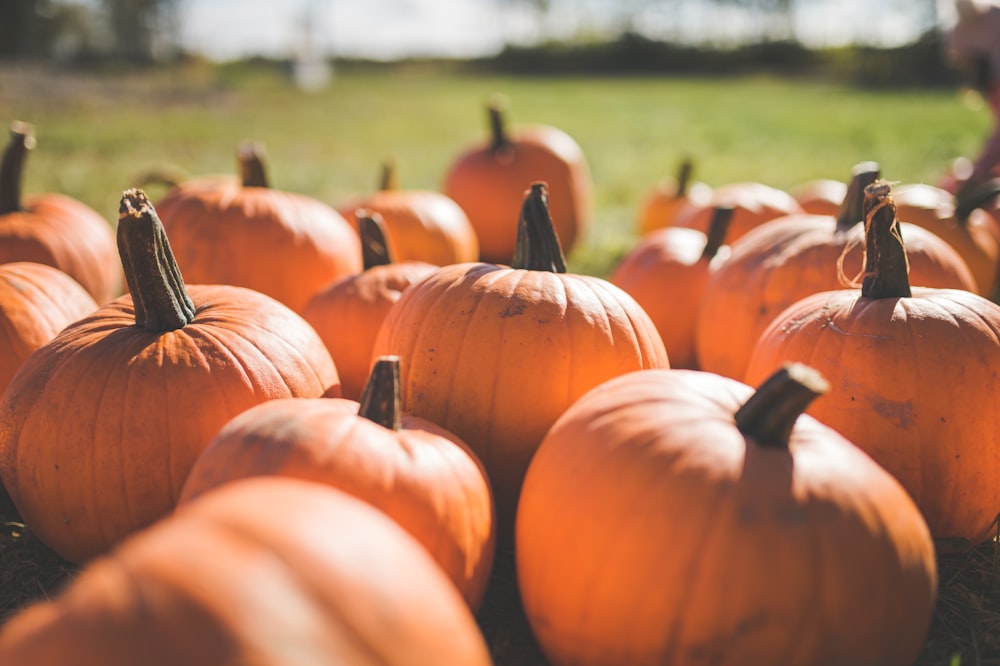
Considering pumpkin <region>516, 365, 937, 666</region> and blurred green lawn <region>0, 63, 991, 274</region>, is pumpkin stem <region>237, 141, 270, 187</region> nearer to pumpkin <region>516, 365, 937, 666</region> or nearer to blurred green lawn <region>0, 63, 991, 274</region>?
blurred green lawn <region>0, 63, 991, 274</region>

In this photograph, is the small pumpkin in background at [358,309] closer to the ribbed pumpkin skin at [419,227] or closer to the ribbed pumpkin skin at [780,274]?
the ribbed pumpkin skin at [419,227]

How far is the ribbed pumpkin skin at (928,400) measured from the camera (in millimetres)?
2371

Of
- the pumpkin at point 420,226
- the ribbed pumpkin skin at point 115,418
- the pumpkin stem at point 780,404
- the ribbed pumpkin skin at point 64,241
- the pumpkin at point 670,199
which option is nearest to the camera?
the pumpkin stem at point 780,404

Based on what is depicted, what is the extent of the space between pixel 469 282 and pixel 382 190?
8.71 feet

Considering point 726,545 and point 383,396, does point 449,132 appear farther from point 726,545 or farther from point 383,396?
point 726,545

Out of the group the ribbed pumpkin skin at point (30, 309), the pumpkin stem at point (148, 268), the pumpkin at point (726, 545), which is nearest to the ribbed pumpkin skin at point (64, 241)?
the ribbed pumpkin skin at point (30, 309)

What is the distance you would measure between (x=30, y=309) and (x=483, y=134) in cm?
1404

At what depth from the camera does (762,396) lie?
1.87 meters

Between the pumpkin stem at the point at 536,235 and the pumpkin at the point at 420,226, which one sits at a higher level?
the pumpkin stem at the point at 536,235

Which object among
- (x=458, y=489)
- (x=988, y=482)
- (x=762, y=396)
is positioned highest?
(x=762, y=396)

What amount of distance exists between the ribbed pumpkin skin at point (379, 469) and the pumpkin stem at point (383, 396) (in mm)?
30

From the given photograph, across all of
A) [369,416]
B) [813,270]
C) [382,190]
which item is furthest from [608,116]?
[369,416]

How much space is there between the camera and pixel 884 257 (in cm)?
261

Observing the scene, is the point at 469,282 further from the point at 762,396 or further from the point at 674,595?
the point at 674,595
